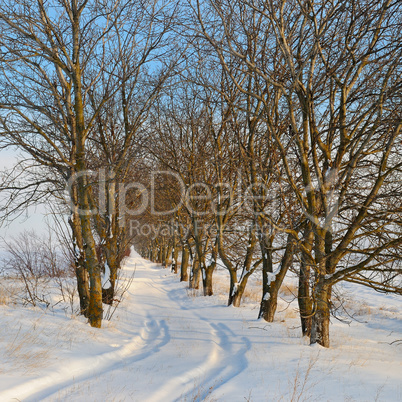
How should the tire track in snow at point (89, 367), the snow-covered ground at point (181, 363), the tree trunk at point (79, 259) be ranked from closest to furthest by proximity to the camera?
the tire track in snow at point (89, 367) → the snow-covered ground at point (181, 363) → the tree trunk at point (79, 259)

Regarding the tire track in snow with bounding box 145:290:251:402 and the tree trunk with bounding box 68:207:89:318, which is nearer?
the tire track in snow with bounding box 145:290:251:402

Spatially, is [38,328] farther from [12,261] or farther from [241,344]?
[12,261]

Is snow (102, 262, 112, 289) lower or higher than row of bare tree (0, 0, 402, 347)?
lower

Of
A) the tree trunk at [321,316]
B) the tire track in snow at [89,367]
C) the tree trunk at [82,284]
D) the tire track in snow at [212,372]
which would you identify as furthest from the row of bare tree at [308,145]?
the tree trunk at [82,284]

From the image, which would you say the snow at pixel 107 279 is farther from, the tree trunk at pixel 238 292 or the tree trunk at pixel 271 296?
the tree trunk at pixel 271 296

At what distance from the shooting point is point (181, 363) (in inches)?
234

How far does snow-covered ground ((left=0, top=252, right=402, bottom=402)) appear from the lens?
4.31 meters

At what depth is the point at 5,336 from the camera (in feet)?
17.8

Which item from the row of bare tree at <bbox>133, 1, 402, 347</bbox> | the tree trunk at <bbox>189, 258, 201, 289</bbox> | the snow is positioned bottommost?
the tree trunk at <bbox>189, 258, 201, 289</bbox>

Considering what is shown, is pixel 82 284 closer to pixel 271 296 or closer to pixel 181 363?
pixel 181 363

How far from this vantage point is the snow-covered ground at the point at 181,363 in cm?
431

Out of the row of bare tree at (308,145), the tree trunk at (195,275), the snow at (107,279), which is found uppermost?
the row of bare tree at (308,145)

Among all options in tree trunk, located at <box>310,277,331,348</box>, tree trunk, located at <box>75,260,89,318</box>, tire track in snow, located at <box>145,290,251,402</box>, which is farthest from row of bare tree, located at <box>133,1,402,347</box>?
tree trunk, located at <box>75,260,89,318</box>

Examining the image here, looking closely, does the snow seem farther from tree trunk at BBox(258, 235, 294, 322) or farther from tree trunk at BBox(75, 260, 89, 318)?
tree trunk at BBox(258, 235, 294, 322)
